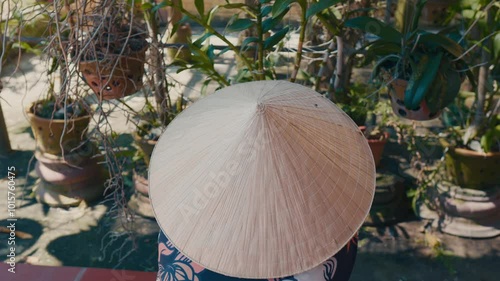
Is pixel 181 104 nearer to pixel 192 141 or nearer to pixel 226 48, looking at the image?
pixel 226 48

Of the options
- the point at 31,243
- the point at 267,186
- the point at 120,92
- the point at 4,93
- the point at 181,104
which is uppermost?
the point at 267,186

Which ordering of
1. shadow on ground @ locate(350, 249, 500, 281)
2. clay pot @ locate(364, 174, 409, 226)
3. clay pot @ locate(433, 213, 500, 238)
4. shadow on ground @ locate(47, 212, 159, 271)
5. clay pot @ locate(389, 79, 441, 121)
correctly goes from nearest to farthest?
clay pot @ locate(389, 79, 441, 121)
shadow on ground @ locate(350, 249, 500, 281)
shadow on ground @ locate(47, 212, 159, 271)
clay pot @ locate(433, 213, 500, 238)
clay pot @ locate(364, 174, 409, 226)

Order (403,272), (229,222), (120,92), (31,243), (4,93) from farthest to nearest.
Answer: (4,93), (31,243), (403,272), (120,92), (229,222)

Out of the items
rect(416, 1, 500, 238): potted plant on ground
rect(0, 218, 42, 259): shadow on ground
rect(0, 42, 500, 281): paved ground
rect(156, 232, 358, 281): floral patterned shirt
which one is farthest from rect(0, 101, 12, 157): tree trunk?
rect(156, 232, 358, 281): floral patterned shirt

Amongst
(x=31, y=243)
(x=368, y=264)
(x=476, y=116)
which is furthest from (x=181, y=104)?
(x=476, y=116)

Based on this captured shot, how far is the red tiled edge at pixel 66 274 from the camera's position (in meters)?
1.32

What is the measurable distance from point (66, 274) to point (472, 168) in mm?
1819

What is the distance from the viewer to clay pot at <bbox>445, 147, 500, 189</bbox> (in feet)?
7.84

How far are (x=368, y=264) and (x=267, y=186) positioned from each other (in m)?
1.76

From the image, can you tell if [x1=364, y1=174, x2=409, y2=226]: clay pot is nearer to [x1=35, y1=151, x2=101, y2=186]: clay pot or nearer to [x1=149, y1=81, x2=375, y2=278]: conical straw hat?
[x1=35, y1=151, x2=101, y2=186]: clay pot

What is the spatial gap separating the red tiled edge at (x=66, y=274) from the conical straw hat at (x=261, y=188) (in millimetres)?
580

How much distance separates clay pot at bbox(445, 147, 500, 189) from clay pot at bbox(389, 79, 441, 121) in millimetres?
648

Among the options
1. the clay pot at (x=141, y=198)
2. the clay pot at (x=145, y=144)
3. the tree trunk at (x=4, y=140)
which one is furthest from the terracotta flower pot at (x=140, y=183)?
the tree trunk at (x=4, y=140)

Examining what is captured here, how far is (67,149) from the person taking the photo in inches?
108
